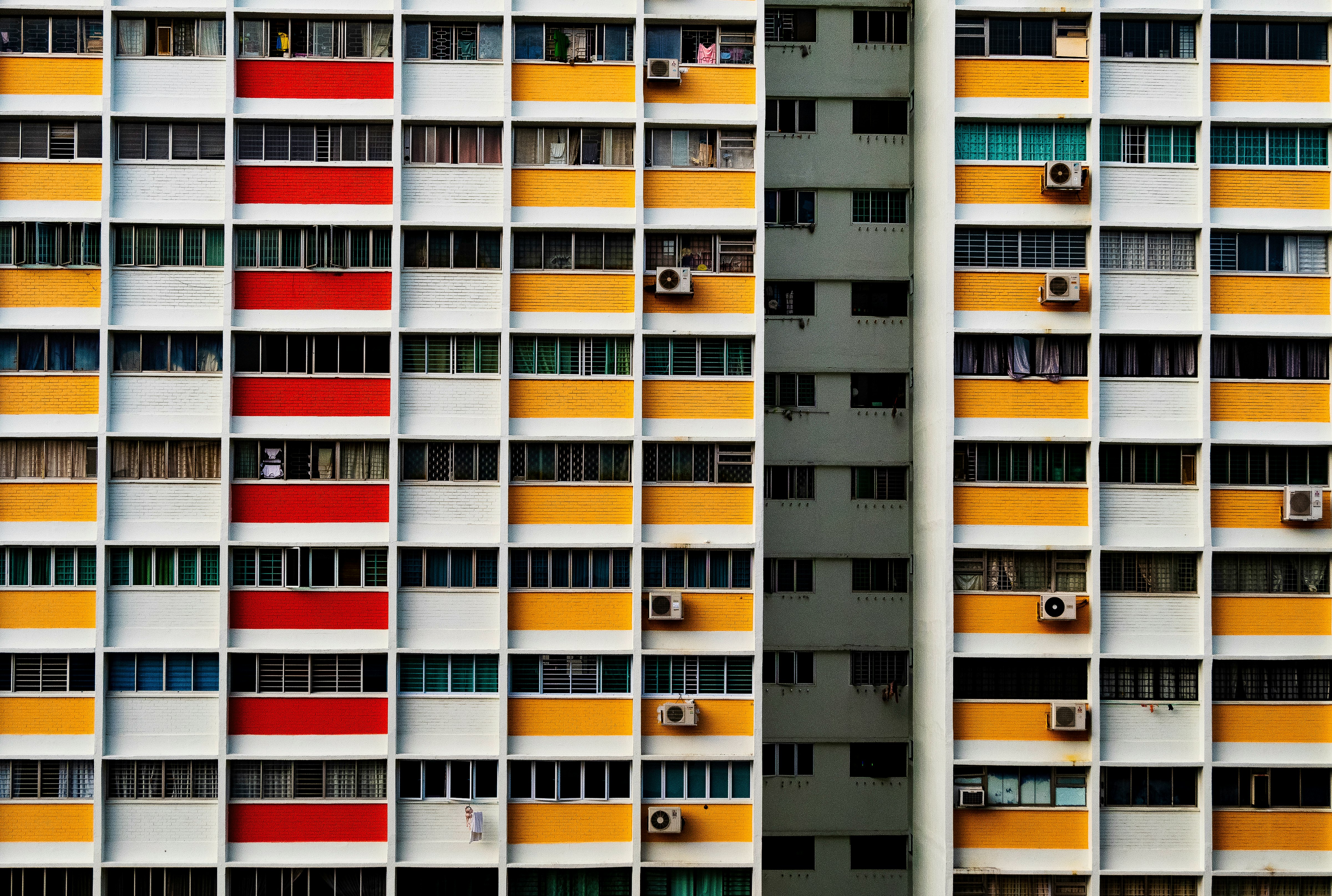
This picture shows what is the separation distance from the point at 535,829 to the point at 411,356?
6690 mm

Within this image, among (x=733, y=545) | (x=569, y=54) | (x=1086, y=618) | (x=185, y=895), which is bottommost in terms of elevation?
(x=185, y=895)

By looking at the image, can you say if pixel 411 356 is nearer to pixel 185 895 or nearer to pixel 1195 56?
pixel 185 895

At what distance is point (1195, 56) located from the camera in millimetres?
15867

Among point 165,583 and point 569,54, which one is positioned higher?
point 569,54

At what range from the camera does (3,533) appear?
15.3m

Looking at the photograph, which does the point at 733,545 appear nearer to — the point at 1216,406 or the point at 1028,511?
the point at 1028,511

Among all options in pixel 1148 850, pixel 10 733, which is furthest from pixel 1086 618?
pixel 10 733

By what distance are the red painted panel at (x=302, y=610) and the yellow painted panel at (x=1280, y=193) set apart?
42.4ft

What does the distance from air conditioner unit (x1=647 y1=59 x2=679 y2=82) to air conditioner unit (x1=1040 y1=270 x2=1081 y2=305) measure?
5.78 m

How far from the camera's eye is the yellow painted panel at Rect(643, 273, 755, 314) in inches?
617

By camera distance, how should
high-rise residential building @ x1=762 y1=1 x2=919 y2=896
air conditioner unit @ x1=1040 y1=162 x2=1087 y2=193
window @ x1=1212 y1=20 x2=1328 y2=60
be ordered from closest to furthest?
air conditioner unit @ x1=1040 y1=162 x2=1087 y2=193 < window @ x1=1212 y1=20 x2=1328 y2=60 < high-rise residential building @ x1=762 y1=1 x2=919 y2=896

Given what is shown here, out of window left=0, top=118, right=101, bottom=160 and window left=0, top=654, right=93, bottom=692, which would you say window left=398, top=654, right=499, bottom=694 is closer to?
window left=0, top=654, right=93, bottom=692

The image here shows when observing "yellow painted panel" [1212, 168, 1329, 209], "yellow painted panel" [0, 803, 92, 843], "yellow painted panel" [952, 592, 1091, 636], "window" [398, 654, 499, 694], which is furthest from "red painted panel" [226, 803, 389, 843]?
"yellow painted panel" [1212, 168, 1329, 209]

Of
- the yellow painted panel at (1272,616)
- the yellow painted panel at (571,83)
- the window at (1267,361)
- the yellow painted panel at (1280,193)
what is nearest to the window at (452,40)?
the yellow painted panel at (571,83)
